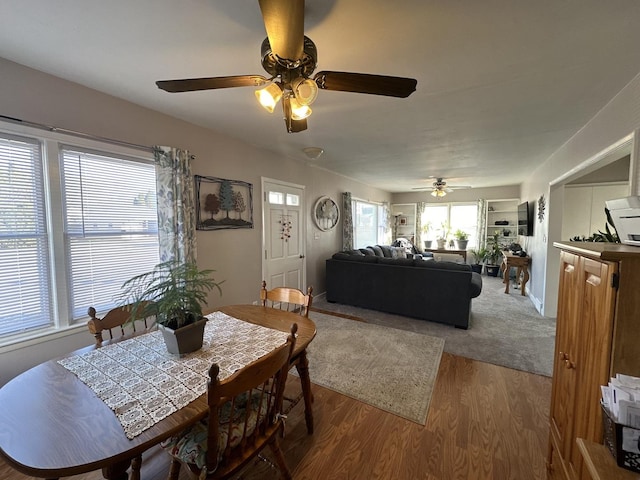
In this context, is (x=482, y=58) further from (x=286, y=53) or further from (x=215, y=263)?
(x=215, y=263)

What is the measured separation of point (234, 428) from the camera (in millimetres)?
1158

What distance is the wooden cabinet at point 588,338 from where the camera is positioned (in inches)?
33.7

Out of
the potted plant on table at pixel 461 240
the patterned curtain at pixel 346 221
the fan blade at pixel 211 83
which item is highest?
the fan blade at pixel 211 83

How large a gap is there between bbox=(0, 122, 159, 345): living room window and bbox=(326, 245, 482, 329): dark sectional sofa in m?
2.96

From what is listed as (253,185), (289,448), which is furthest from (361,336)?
(253,185)

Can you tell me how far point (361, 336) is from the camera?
3.20m

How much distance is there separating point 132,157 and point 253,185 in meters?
1.42

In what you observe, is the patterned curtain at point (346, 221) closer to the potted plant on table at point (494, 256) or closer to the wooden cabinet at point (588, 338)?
the potted plant on table at point (494, 256)

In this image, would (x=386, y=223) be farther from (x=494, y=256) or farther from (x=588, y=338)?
(x=588, y=338)

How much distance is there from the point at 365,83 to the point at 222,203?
2297 mm

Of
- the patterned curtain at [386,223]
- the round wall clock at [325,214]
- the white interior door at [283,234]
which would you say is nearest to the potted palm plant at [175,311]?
Result: the white interior door at [283,234]

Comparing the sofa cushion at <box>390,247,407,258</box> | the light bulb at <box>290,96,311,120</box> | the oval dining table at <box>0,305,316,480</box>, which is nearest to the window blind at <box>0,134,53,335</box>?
the oval dining table at <box>0,305,316,480</box>

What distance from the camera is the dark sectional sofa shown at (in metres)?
3.48

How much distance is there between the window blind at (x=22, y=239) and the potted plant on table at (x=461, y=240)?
7.98 m
